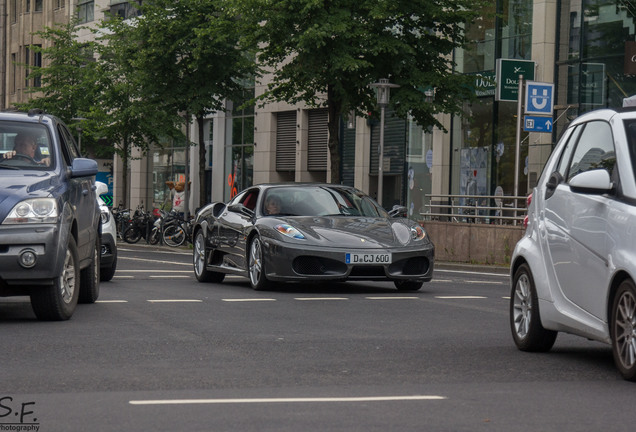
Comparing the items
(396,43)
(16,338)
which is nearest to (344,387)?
(16,338)

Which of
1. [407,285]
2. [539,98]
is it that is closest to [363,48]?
[539,98]

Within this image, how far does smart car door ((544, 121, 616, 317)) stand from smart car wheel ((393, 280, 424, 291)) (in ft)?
20.9

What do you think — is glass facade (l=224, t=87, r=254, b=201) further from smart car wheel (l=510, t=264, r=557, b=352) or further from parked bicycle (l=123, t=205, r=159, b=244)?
smart car wheel (l=510, t=264, r=557, b=352)

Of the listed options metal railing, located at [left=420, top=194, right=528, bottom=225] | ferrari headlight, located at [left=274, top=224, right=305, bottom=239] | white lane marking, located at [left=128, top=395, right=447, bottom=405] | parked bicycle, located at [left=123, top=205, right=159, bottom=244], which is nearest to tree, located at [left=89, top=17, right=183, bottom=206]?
parked bicycle, located at [left=123, top=205, right=159, bottom=244]

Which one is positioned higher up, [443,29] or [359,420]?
[443,29]

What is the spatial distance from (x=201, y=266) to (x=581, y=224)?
9706 millimetres

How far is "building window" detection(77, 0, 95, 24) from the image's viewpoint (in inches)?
2379

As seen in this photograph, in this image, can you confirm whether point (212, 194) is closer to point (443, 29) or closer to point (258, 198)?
point (443, 29)

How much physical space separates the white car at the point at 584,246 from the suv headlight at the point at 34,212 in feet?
12.2

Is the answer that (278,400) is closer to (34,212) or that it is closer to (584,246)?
(584,246)

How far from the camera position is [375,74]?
2897 cm

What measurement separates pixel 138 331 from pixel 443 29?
19.8 meters

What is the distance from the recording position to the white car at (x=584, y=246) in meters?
7.68

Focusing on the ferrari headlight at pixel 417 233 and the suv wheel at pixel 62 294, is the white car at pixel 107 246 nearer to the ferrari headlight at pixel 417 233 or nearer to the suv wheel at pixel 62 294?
the ferrari headlight at pixel 417 233
